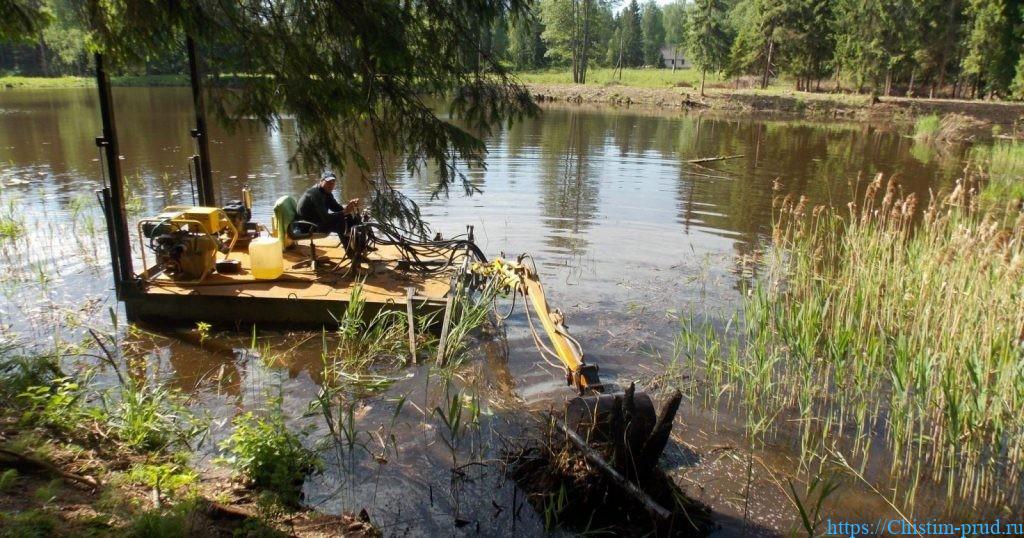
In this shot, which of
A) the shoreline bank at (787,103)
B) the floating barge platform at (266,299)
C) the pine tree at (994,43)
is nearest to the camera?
the floating barge platform at (266,299)

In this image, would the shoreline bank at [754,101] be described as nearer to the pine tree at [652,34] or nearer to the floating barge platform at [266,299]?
the floating barge platform at [266,299]

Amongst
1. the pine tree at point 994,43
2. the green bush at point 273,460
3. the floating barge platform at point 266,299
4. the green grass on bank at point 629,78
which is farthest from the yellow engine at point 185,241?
the green grass on bank at point 629,78

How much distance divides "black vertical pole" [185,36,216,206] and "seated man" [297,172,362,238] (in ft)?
5.43

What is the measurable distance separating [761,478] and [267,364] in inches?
179

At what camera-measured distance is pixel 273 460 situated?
435cm

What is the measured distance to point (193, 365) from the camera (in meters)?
6.40

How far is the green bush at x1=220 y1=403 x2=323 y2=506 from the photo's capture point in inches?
166

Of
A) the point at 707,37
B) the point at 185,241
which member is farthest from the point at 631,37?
the point at 185,241

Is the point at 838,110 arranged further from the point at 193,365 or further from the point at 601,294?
the point at 193,365

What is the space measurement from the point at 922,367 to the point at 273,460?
4488 mm

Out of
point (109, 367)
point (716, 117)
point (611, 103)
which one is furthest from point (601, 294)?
point (611, 103)

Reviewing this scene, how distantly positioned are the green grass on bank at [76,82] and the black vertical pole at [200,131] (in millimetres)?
49313

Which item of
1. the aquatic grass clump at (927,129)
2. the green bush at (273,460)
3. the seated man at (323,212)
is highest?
the aquatic grass clump at (927,129)

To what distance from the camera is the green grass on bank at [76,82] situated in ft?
165
